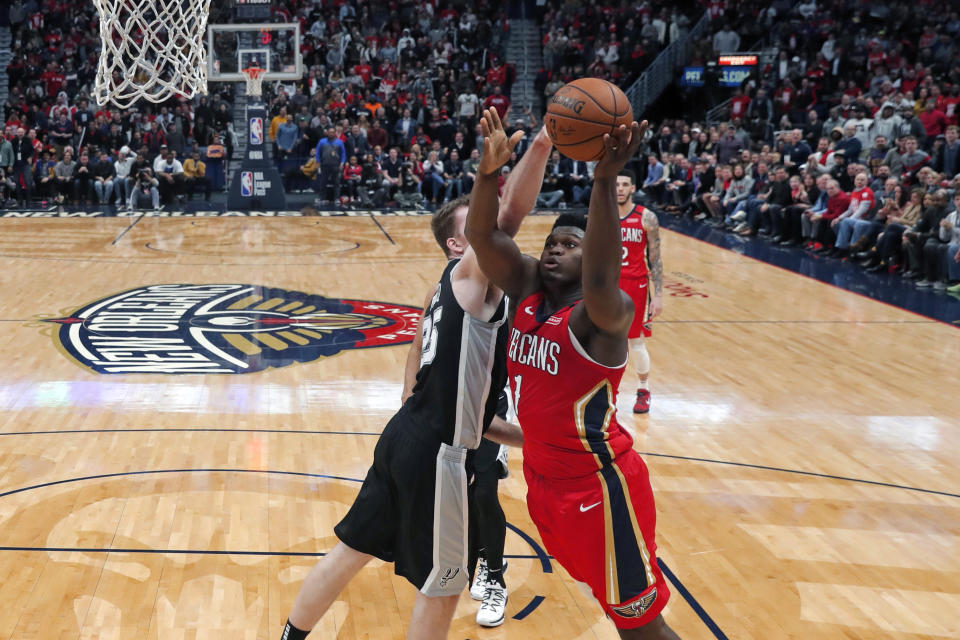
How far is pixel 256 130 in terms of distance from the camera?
19.1 meters

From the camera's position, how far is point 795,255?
14258mm

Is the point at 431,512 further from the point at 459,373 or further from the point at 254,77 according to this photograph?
the point at 254,77

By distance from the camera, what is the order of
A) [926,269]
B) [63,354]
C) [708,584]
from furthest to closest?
1. [926,269]
2. [63,354]
3. [708,584]

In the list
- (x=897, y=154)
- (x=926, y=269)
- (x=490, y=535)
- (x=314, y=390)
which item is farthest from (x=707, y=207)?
(x=490, y=535)

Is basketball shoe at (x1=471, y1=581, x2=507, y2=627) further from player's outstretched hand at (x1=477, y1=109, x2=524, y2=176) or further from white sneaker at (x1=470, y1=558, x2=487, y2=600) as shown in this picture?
player's outstretched hand at (x1=477, y1=109, x2=524, y2=176)

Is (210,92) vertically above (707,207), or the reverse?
(210,92)

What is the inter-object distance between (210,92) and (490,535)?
21.5m

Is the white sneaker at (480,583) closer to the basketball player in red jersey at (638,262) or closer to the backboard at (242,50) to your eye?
the basketball player in red jersey at (638,262)

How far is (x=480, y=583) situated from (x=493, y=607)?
0.20 m

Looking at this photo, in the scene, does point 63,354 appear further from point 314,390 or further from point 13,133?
point 13,133

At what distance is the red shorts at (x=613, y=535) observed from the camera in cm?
292

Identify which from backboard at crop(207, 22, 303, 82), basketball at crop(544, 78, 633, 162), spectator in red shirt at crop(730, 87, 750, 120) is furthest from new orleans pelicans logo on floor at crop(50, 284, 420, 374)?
spectator in red shirt at crop(730, 87, 750, 120)

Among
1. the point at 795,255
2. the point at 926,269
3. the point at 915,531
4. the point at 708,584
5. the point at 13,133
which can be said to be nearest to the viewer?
the point at 708,584

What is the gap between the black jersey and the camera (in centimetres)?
311
